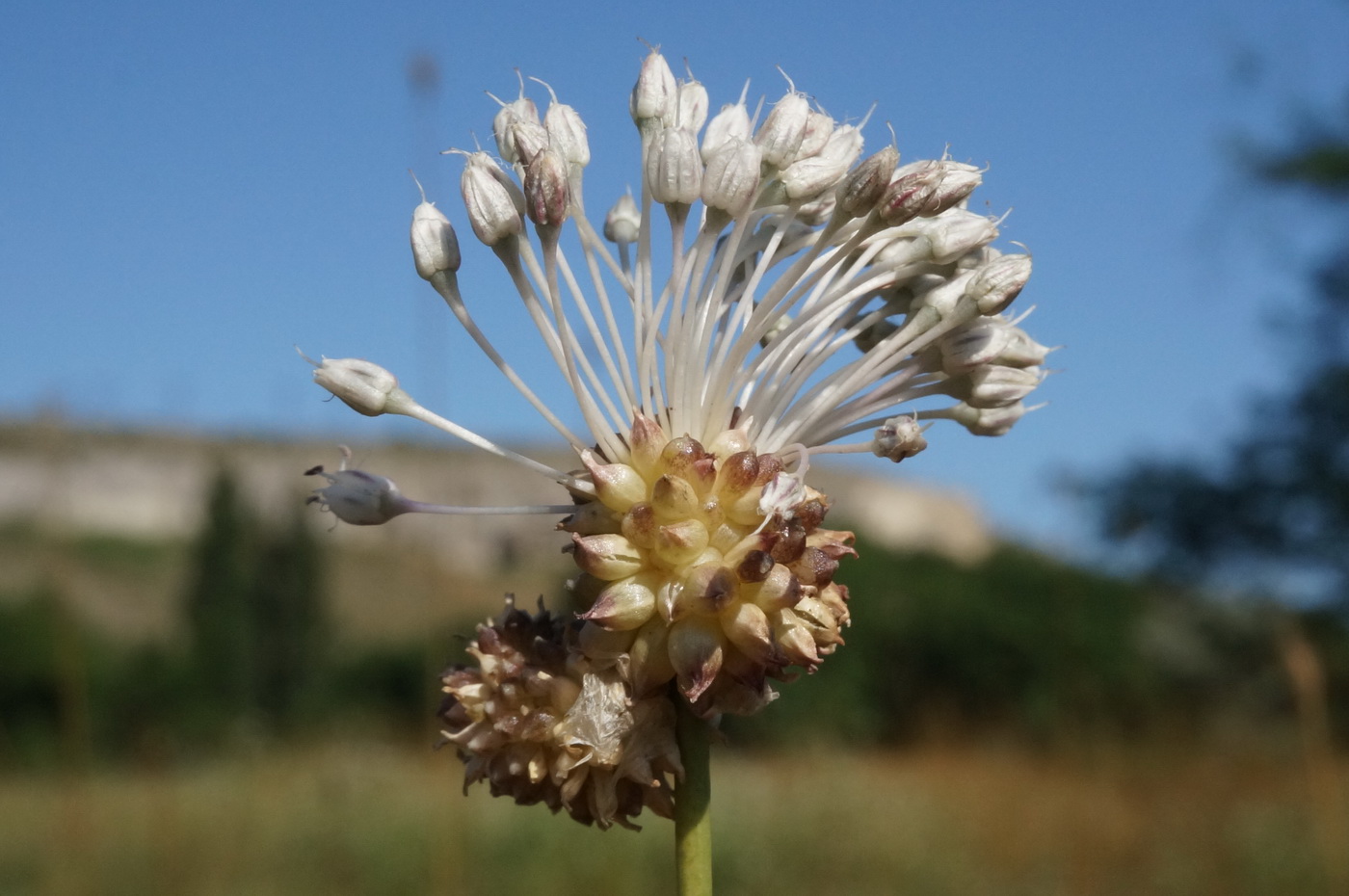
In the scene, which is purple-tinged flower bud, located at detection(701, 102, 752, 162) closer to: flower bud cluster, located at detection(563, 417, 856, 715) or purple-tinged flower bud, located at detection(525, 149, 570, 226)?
purple-tinged flower bud, located at detection(525, 149, 570, 226)

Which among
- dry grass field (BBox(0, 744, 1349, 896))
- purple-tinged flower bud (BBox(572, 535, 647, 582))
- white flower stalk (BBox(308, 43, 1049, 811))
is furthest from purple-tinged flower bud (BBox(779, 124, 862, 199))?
dry grass field (BBox(0, 744, 1349, 896))

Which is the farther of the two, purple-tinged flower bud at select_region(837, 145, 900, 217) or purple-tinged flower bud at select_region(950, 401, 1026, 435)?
purple-tinged flower bud at select_region(950, 401, 1026, 435)

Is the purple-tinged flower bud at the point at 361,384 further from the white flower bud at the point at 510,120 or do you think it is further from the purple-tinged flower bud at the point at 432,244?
the white flower bud at the point at 510,120

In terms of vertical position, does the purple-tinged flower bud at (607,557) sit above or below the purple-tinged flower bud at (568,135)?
below

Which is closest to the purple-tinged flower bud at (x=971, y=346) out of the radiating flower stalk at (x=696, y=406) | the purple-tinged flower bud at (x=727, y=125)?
the radiating flower stalk at (x=696, y=406)

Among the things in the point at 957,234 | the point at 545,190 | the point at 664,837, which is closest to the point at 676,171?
the point at 545,190

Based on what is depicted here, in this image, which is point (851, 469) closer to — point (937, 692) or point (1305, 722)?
point (937, 692)

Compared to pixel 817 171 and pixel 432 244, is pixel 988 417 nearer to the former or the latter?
pixel 817 171
